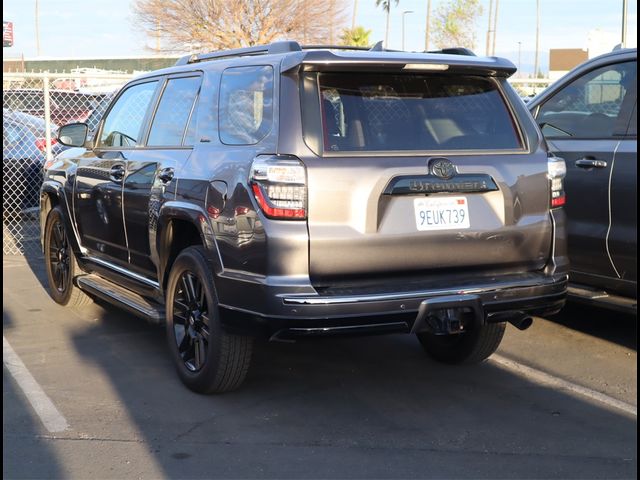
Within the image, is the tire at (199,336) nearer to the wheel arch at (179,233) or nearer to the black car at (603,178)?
the wheel arch at (179,233)

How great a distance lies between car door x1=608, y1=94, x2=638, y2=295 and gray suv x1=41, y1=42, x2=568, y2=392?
956 mm

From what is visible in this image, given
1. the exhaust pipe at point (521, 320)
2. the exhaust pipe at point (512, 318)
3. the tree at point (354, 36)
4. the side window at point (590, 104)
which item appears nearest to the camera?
the exhaust pipe at point (512, 318)

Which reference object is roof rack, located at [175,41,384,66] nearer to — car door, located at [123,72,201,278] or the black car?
car door, located at [123,72,201,278]

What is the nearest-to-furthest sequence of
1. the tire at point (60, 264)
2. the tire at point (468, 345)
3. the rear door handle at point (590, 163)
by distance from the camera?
1. the tire at point (468, 345)
2. the rear door handle at point (590, 163)
3. the tire at point (60, 264)

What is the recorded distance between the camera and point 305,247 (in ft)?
13.9

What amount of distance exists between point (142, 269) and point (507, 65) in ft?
8.92

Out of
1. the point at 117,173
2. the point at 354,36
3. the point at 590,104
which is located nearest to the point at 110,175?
the point at 117,173

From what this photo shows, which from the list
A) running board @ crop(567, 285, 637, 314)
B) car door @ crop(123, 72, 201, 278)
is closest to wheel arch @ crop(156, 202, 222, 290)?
car door @ crop(123, 72, 201, 278)

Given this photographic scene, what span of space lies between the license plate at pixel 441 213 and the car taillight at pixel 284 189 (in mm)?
608

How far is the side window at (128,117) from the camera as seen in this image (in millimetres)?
6137

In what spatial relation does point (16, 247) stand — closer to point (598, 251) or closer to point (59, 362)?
point (59, 362)

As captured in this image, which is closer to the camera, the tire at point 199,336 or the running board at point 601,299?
the tire at point 199,336

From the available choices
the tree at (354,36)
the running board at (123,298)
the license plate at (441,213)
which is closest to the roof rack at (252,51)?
the license plate at (441,213)

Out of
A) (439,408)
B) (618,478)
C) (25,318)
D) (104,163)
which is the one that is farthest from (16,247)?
(618,478)
